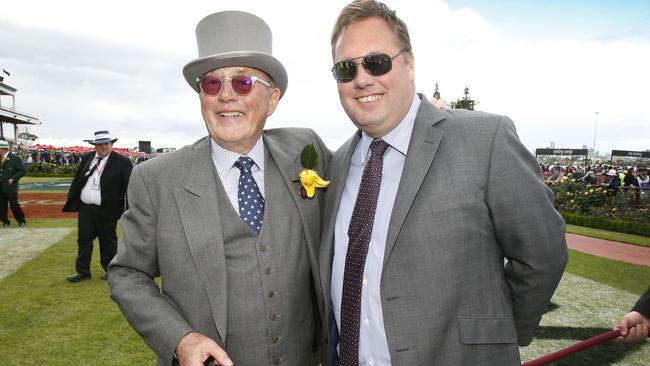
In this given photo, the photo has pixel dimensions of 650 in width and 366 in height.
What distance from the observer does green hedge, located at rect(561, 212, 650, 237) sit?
1491 cm

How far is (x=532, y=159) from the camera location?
2109 mm

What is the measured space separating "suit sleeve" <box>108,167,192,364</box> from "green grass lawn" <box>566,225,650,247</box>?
14.8 m

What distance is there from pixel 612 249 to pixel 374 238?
12618mm

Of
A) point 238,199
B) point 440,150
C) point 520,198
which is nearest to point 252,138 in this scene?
point 238,199

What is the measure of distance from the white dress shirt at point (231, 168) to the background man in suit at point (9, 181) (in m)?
13.0

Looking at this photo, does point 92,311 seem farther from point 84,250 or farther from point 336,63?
point 336,63

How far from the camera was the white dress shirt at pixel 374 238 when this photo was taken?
220cm

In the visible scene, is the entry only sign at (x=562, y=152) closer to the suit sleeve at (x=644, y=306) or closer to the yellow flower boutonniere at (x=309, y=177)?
the suit sleeve at (x=644, y=306)

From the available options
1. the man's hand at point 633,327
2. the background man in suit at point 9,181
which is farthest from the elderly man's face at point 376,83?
the background man in suit at point 9,181

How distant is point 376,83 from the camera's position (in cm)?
237

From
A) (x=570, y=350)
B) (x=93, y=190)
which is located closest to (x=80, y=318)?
(x=93, y=190)

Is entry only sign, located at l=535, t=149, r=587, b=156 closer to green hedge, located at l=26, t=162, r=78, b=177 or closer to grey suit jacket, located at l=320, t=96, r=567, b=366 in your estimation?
green hedge, located at l=26, t=162, r=78, b=177

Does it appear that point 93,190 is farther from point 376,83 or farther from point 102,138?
point 376,83

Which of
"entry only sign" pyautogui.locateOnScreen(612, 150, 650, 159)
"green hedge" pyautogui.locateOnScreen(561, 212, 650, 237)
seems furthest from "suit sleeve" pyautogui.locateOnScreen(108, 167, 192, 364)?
"entry only sign" pyautogui.locateOnScreen(612, 150, 650, 159)
